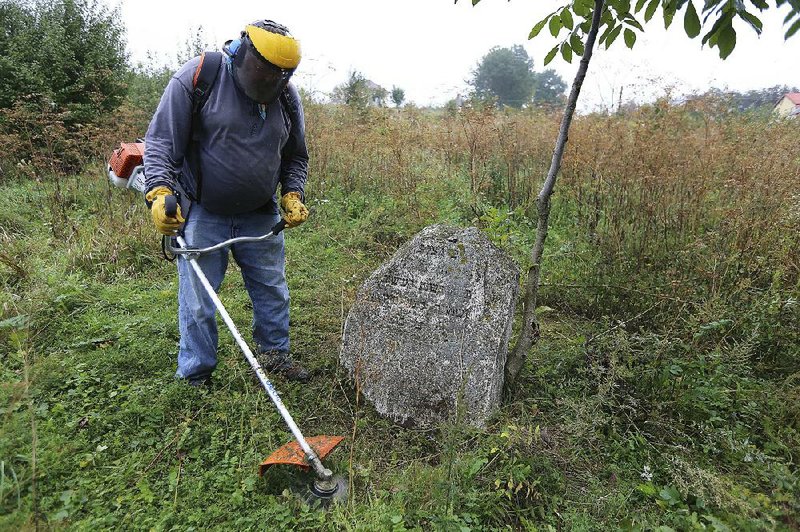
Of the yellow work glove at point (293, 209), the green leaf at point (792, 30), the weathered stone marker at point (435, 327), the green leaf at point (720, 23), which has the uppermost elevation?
the green leaf at point (720, 23)

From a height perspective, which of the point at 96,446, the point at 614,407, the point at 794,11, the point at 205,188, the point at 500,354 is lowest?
the point at 96,446

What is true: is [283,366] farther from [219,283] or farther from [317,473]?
[317,473]

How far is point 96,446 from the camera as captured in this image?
2549 millimetres

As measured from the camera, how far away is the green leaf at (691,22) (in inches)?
61.9

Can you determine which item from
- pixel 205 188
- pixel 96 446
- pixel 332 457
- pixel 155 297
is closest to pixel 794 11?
pixel 332 457

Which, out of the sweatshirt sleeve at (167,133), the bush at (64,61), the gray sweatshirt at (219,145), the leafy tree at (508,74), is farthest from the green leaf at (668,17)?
the leafy tree at (508,74)

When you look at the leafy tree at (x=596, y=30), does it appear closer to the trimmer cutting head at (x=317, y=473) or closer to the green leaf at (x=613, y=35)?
the green leaf at (x=613, y=35)

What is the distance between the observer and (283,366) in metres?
3.24

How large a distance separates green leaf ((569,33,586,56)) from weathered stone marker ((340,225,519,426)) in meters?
1.12

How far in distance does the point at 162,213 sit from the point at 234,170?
46 cm

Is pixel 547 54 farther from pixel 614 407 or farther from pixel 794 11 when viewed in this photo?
pixel 614 407

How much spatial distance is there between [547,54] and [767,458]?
2.23 meters

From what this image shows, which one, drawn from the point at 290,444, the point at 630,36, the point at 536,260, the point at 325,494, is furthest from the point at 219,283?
the point at 630,36

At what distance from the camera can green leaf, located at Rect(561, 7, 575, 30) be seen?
219 cm
